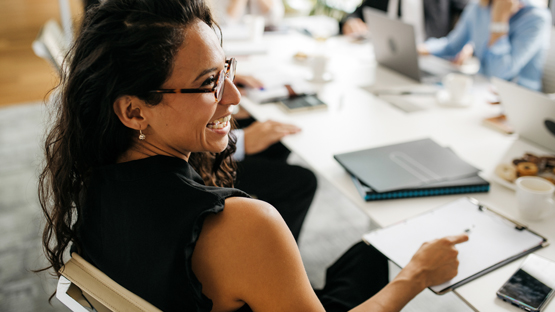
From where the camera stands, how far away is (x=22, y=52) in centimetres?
506

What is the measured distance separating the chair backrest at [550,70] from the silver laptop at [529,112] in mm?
1136

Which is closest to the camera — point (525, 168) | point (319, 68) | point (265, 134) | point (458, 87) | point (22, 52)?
point (525, 168)

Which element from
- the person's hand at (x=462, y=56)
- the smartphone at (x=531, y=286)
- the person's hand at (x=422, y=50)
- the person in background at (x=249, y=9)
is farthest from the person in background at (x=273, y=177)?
the person's hand at (x=462, y=56)

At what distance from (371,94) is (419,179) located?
80 centimetres

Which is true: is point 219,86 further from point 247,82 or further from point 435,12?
point 435,12

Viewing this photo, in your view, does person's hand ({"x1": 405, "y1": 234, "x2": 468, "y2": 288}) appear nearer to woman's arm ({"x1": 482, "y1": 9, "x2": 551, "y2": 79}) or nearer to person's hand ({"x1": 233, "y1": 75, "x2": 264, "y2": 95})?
person's hand ({"x1": 233, "y1": 75, "x2": 264, "y2": 95})

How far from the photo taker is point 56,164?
922mm

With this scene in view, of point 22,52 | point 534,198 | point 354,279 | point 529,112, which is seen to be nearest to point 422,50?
point 529,112

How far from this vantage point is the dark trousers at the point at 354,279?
108 cm

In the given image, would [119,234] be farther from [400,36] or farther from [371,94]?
[400,36]

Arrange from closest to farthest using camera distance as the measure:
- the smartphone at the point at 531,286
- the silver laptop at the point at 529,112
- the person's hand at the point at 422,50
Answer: the smartphone at the point at 531,286 < the silver laptop at the point at 529,112 < the person's hand at the point at 422,50

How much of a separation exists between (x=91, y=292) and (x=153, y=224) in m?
0.15

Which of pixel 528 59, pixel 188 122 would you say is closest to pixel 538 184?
pixel 188 122

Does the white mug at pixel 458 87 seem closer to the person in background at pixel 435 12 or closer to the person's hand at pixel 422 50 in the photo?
the person's hand at pixel 422 50
